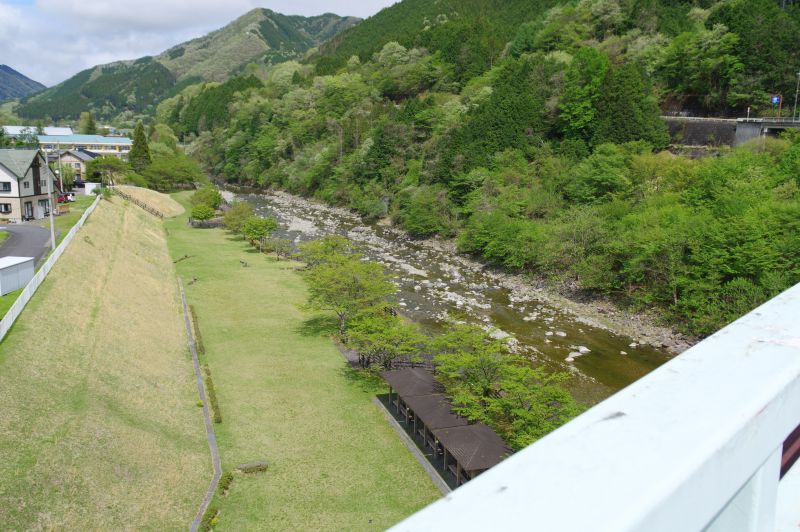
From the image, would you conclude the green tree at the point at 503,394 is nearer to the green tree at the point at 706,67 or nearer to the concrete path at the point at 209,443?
the concrete path at the point at 209,443

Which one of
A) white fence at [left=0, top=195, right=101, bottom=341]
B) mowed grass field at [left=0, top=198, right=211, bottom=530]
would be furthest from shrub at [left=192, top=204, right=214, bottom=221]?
mowed grass field at [left=0, top=198, right=211, bottom=530]

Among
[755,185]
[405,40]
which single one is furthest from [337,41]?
[755,185]

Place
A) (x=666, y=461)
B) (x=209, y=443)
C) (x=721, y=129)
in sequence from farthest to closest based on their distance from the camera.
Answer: (x=721, y=129)
(x=209, y=443)
(x=666, y=461)

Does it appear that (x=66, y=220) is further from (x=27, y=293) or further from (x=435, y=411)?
(x=435, y=411)

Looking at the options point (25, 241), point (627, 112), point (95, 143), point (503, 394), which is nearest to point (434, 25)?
point (627, 112)

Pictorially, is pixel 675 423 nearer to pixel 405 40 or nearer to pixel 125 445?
pixel 125 445

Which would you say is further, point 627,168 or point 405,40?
point 405,40
